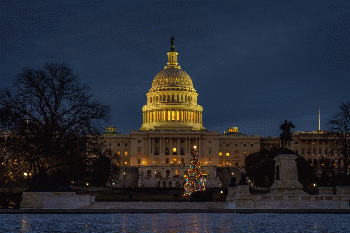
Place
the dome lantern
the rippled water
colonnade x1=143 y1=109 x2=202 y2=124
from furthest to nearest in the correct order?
the dome lantern < colonnade x1=143 y1=109 x2=202 y2=124 < the rippled water

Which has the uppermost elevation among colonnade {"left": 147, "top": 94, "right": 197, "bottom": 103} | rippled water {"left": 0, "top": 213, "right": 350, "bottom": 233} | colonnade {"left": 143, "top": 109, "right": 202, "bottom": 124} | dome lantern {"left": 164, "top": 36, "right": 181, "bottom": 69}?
dome lantern {"left": 164, "top": 36, "right": 181, "bottom": 69}

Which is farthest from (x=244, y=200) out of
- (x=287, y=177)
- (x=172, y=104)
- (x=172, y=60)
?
(x=172, y=60)

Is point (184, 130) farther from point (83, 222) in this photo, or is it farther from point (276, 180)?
point (83, 222)

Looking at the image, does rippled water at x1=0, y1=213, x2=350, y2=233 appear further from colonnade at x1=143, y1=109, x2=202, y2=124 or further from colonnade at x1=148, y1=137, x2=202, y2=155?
colonnade at x1=143, y1=109, x2=202, y2=124

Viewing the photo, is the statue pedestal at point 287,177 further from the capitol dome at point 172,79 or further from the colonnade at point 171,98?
the capitol dome at point 172,79

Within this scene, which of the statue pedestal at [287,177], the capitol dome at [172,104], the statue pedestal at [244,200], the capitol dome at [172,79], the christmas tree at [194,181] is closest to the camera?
the statue pedestal at [244,200]

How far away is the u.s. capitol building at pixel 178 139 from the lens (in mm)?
156000

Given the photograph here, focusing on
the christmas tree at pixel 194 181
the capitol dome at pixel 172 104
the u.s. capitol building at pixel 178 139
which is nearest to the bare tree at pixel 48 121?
the christmas tree at pixel 194 181

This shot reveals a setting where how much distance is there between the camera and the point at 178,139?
6196 inches

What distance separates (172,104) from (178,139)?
1650 centimetres

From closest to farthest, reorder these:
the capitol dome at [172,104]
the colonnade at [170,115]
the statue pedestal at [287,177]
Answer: the statue pedestal at [287,177] < the capitol dome at [172,104] < the colonnade at [170,115]

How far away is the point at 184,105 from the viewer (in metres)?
171

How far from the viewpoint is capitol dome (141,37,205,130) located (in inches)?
6708

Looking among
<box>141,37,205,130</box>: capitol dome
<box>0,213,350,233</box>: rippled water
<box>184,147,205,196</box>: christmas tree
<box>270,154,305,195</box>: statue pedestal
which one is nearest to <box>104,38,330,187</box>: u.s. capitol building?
<box>141,37,205,130</box>: capitol dome
